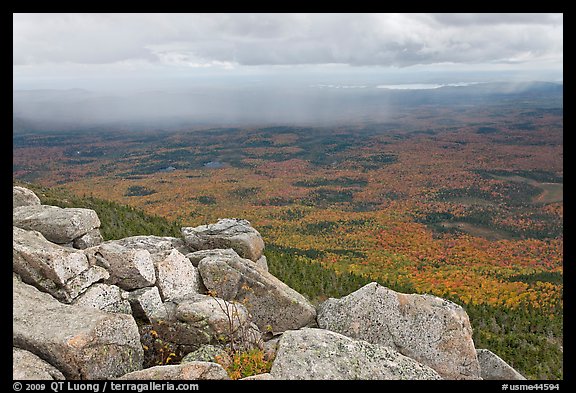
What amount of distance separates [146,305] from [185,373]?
4038 millimetres

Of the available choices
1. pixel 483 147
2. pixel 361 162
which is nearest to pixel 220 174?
pixel 361 162

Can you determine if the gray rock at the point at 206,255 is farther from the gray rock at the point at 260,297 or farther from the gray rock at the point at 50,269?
the gray rock at the point at 50,269

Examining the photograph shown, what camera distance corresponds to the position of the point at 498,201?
3275 inches

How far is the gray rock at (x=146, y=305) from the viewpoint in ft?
32.6

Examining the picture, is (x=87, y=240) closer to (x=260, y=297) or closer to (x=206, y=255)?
(x=206, y=255)

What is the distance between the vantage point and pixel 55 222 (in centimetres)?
1274

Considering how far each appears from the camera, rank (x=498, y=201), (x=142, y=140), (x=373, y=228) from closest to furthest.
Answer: (x=373, y=228) < (x=498, y=201) < (x=142, y=140)

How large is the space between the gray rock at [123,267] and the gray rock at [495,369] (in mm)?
9870

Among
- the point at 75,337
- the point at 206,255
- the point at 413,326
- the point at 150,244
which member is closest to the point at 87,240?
the point at 150,244

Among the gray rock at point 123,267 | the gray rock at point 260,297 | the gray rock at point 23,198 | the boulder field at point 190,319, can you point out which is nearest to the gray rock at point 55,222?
the boulder field at point 190,319

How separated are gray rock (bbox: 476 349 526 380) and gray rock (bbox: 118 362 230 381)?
8600 mm

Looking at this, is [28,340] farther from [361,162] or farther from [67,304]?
[361,162]
